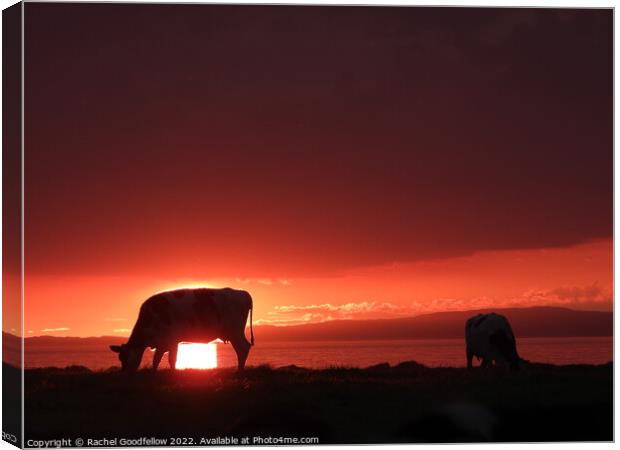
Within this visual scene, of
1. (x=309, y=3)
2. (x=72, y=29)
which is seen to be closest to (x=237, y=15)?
(x=309, y=3)

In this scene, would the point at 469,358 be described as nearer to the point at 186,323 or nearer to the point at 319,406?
the point at 186,323

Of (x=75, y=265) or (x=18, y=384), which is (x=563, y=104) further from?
(x=18, y=384)

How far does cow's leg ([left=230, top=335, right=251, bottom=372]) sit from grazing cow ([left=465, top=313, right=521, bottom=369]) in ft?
13.2

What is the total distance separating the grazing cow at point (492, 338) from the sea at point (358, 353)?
24 cm

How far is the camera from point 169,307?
24125 millimetres

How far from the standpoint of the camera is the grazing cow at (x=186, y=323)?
2327 centimetres

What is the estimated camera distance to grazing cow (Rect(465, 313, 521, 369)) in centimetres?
2272

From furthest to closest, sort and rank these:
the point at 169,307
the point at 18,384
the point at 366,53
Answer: the point at 169,307
the point at 366,53
the point at 18,384

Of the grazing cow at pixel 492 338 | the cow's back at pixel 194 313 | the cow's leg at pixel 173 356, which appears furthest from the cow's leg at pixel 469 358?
the cow's leg at pixel 173 356

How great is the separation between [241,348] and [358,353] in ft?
12.0

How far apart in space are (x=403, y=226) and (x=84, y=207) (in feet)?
17.1

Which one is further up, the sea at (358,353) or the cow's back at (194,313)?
the cow's back at (194,313)

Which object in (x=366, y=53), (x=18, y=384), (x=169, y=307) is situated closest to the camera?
(x=18, y=384)

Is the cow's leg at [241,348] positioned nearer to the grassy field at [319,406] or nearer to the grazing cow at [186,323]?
the grazing cow at [186,323]
